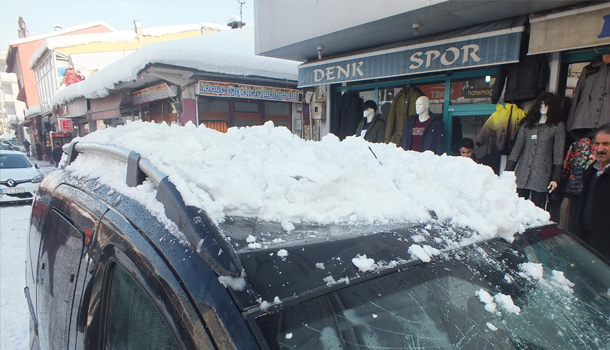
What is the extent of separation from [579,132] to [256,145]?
4039 mm

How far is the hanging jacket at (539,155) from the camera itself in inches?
147

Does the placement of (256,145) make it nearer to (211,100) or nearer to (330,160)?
(330,160)

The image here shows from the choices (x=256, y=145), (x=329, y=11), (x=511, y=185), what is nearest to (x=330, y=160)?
(x=256, y=145)

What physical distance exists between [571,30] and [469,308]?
161 inches

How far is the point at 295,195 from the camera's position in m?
1.19

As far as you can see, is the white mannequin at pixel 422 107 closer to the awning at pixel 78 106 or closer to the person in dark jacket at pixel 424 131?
the person in dark jacket at pixel 424 131

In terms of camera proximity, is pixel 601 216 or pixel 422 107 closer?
pixel 601 216

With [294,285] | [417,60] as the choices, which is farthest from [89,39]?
[294,285]

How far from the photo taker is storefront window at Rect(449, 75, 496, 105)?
4926 millimetres

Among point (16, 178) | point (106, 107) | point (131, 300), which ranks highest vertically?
point (106, 107)

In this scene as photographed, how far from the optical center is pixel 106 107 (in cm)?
1183

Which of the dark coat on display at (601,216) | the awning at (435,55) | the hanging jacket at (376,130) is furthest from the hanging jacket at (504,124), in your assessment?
the hanging jacket at (376,130)

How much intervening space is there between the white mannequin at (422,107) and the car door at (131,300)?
482 centimetres

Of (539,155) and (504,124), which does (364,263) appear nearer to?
(539,155)
